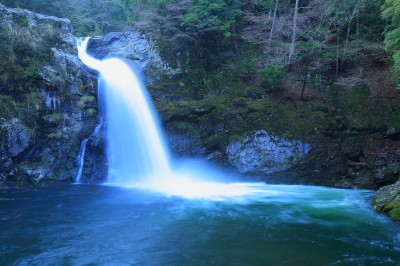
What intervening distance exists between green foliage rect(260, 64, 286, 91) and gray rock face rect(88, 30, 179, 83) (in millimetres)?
4611

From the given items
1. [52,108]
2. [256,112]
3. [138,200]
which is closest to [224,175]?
[256,112]

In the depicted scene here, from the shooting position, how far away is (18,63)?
13.7m

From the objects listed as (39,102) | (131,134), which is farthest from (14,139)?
(131,134)

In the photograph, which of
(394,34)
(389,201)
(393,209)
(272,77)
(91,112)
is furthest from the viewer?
(272,77)

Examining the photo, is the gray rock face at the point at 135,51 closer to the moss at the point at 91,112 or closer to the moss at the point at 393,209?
the moss at the point at 91,112

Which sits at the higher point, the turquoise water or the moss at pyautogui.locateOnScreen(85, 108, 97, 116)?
the moss at pyautogui.locateOnScreen(85, 108, 97, 116)

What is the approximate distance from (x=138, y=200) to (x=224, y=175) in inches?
185

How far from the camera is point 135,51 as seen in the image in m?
17.4

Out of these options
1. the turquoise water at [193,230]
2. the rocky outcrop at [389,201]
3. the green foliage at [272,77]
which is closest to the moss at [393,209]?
the rocky outcrop at [389,201]

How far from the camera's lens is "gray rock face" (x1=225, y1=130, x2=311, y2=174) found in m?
13.3

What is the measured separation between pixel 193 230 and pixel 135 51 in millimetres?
12772

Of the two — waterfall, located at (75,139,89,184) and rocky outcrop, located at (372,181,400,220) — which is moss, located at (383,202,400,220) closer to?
rocky outcrop, located at (372,181,400,220)

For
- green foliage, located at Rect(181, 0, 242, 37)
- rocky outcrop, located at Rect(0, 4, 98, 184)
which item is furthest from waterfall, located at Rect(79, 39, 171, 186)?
green foliage, located at Rect(181, 0, 242, 37)

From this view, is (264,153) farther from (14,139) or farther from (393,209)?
(14,139)
